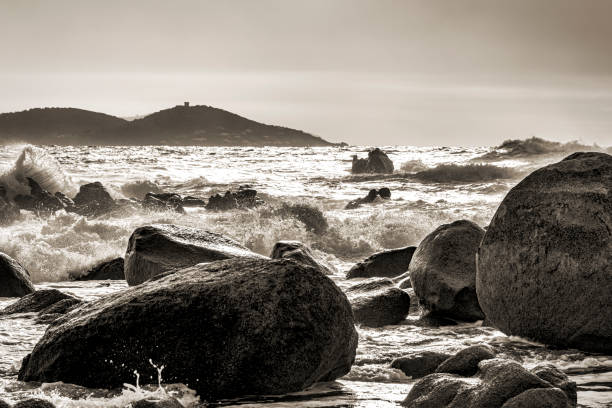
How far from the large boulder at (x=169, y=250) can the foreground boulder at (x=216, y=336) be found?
3.05 metres

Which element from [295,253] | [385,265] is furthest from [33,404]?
[385,265]

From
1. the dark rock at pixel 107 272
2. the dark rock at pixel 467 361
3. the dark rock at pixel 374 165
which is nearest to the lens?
the dark rock at pixel 467 361

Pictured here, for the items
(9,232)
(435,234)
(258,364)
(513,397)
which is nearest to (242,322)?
(258,364)

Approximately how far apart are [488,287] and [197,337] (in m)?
2.68

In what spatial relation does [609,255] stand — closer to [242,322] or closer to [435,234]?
[435,234]

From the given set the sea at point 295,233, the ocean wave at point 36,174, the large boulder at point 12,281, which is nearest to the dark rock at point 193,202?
the sea at point 295,233

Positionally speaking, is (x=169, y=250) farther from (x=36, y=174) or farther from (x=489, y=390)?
(x=36, y=174)

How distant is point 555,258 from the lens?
609cm

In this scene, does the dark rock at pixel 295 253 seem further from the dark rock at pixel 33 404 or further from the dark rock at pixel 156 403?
the dark rock at pixel 33 404

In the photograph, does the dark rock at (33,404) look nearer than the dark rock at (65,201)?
Yes

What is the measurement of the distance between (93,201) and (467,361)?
1820 centimetres

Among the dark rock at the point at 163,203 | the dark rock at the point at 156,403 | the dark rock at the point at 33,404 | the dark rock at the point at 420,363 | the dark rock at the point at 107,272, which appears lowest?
the dark rock at the point at 107,272

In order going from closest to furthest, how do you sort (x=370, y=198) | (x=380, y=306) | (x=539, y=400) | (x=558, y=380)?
(x=539, y=400)
(x=558, y=380)
(x=380, y=306)
(x=370, y=198)

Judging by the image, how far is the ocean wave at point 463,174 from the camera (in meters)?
33.4
